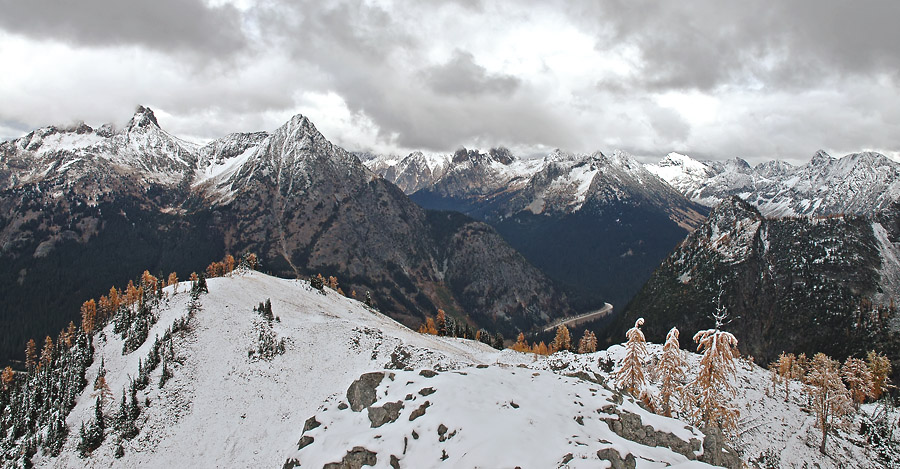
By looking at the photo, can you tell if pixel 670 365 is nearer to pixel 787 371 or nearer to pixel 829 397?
pixel 829 397

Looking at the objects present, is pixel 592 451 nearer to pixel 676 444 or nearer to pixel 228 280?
pixel 676 444

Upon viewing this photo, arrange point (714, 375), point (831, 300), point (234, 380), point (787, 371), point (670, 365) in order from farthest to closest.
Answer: point (831, 300), point (787, 371), point (234, 380), point (670, 365), point (714, 375)

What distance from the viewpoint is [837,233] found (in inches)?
7702

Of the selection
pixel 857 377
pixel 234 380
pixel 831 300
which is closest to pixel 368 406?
pixel 234 380

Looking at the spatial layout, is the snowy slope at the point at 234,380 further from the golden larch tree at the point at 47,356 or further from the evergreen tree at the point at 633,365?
the evergreen tree at the point at 633,365

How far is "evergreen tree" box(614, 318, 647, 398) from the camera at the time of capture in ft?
150

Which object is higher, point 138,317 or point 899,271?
point 899,271

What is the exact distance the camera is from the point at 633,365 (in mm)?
46781

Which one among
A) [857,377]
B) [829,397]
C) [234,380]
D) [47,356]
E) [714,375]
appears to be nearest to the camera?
[714,375]

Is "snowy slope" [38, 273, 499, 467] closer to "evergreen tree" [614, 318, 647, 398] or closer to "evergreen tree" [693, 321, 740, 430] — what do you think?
"evergreen tree" [614, 318, 647, 398]

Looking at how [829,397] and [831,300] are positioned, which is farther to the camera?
[831,300]

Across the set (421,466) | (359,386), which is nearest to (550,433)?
(421,466)

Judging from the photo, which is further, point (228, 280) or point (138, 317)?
point (228, 280)

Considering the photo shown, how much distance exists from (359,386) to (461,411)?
13857 millimetres
